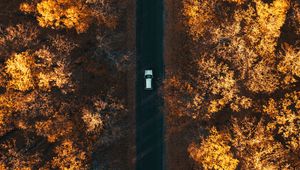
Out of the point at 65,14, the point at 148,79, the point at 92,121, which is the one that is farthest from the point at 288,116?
the point at 65,14

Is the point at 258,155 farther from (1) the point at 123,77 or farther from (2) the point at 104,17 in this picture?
(2) the point at 104,17

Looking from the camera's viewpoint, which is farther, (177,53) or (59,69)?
(177,53)

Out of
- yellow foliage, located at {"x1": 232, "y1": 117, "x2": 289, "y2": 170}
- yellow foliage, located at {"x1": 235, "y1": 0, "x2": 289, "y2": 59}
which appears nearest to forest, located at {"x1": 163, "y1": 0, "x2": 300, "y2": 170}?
yellow foliage, located at {"x1": 232, "y1": 117, "x2": 289, "y2": 170}

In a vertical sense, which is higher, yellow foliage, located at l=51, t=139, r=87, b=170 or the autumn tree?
the autumn tree

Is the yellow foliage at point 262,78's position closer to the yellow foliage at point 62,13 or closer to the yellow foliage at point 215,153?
the yellow foliage at point 215,153

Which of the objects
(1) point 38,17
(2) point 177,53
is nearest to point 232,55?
(2) point 177,53

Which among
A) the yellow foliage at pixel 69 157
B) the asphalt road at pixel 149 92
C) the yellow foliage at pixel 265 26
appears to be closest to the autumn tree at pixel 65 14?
the asphalt road at pixel 149 92

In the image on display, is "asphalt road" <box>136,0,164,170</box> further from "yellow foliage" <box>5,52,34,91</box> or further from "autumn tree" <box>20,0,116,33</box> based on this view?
"yellow foliage" <box>5,52,34,91</box>
